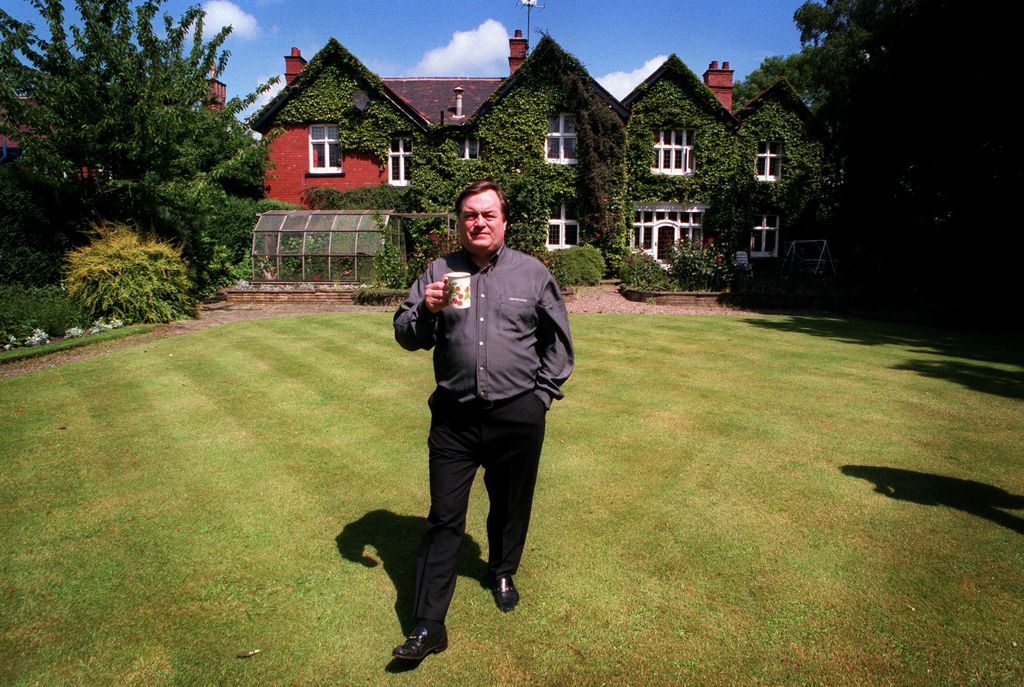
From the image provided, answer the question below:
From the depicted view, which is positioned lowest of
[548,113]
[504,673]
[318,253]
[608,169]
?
[504,673]

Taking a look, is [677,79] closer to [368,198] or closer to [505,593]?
[368,198]

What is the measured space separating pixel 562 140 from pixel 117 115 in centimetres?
1720

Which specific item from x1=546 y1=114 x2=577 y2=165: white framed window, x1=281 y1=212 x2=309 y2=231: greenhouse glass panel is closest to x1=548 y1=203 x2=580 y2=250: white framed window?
x1=546 y1=114 x2=577 y2=165: white framed window

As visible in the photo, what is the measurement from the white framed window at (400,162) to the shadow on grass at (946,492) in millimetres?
24206

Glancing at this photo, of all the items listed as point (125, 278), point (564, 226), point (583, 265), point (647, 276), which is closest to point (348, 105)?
point (564, 226)

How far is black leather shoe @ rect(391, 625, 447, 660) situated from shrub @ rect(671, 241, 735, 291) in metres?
17.0

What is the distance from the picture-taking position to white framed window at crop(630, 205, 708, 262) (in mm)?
27953

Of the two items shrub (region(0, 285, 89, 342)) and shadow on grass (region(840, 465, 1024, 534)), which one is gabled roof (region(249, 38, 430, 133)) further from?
shadow on grass (region(840, 465, 1024, 534))

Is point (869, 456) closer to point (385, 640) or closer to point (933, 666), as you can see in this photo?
point (933, 666)

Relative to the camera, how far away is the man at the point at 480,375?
3.07 meters

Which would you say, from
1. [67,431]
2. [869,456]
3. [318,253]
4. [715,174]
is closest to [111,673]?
[67,431]

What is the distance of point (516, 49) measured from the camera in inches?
1164

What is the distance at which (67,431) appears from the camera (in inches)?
247

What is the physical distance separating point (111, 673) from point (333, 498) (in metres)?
1.95
